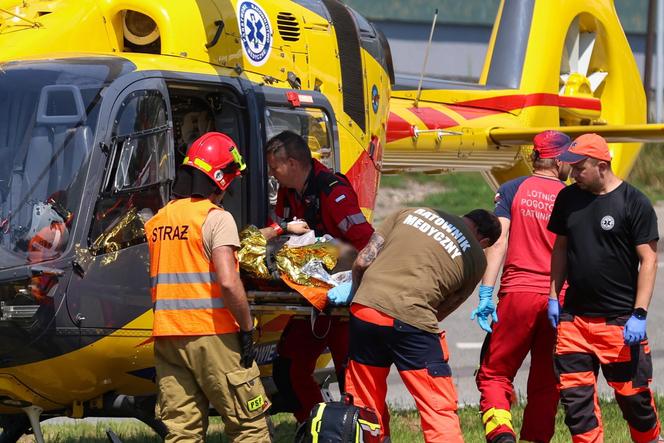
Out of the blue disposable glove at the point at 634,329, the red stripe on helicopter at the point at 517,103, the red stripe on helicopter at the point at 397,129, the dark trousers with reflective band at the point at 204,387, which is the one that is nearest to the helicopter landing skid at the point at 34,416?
the dark trousers with reflective band at the point at 204,387

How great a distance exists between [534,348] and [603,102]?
608 centimetres

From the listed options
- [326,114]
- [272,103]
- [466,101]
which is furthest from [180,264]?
[466,101]

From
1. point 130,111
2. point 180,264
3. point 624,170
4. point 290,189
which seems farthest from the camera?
point 624,170

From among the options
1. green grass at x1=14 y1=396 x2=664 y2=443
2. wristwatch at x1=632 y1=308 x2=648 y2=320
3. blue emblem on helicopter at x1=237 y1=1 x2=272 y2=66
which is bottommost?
green grass at x1=14 y1=396 x2=664 y2=443

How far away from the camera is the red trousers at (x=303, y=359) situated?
6.90 m

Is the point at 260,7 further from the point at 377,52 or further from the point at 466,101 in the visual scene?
the point at 466,101

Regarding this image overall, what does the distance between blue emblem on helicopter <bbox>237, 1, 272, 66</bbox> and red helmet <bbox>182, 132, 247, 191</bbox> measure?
1578 mm

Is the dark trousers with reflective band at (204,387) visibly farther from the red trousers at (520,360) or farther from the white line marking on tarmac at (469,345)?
the white line marking on tarmac at (469,345)

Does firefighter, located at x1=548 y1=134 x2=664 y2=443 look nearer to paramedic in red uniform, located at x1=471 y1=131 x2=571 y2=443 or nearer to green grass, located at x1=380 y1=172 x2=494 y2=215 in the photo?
paramedic in red uniform, located at x1=471 y1=131 x2=571 y2=443

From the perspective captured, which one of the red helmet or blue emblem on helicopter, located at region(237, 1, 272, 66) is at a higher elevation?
blue emblem on helicopter, located at region(237, 1, 272, 66)

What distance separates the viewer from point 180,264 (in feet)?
18.6

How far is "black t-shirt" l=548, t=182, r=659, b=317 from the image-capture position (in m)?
6.31

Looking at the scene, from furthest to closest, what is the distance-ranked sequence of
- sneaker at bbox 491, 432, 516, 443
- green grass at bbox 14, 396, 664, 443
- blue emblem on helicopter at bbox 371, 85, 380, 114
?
blue emblem on helicopter at bbox 371, 85, 380, 114 < green grass at bbox 14, 396, 664, 443 < sneaker at bbox 491, 432, 516, 443

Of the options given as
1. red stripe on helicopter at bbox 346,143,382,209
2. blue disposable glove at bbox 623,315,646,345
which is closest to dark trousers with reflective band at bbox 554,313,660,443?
blue disposable glove at bbox 623,315,646,345
